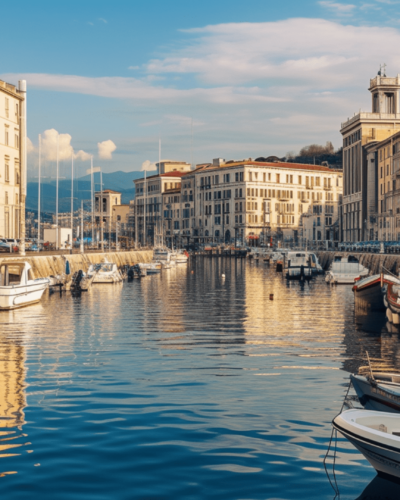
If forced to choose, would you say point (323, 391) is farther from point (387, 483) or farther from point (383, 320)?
point (383, 320)

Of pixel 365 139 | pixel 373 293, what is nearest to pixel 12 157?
pixel 373 293

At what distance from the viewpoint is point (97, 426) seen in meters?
18.4

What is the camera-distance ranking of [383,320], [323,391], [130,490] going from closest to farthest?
1. [130,490]
2. [323,391]
3. [383,320]

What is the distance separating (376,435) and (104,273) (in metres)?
69.7

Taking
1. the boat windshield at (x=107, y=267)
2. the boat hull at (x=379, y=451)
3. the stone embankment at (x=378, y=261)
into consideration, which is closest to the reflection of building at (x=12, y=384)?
the boat hull at (x=379, y=451)

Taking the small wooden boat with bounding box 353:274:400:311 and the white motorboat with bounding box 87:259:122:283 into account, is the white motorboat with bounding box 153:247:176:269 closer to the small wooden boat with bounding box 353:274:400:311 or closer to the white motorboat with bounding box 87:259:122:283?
the white motorboat with bounding box 87:259:122:283

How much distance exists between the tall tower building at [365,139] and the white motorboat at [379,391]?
15490cm

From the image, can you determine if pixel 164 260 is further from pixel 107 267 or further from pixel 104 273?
pixel 104 273

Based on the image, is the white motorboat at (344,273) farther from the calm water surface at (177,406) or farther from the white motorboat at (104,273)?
the calm water surface at (177,406)

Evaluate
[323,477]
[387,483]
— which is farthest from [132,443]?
[387,483]

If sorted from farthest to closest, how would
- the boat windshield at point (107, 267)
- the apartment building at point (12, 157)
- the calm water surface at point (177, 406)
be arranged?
the apartment building at point (12, 157) → the boat windshield at point (107, 267) → the calm water surface at point (177, 406)

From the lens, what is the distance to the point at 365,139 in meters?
183

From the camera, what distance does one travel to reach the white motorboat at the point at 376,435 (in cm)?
1271

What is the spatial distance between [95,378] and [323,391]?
752 centimetres
